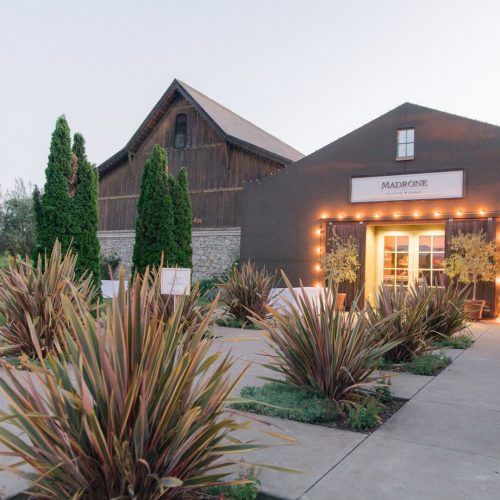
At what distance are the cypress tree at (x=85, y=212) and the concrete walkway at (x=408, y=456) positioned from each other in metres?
6.46

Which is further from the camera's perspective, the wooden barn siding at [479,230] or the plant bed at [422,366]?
the wooden barn siding at [479,230]

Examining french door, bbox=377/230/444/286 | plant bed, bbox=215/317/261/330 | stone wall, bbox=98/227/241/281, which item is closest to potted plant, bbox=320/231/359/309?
french door, bbox=377/230/444/286

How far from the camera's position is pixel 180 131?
1992 cm

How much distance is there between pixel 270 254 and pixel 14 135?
49.2ft

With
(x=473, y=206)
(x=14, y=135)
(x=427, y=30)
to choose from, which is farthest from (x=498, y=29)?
(x=14, y=135)

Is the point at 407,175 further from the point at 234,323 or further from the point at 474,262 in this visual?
the point at 234,323

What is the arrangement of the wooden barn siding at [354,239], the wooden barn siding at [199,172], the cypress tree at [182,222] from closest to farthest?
the cypress tree at [182,222], the wooden barn siding at [354,239], the wooden barn siding at [199,172]

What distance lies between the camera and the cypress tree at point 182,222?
12508 millimetres

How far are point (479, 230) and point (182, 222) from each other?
7.36 m

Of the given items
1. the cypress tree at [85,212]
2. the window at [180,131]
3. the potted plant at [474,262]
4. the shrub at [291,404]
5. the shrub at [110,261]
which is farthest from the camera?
the shrub at [110,261]

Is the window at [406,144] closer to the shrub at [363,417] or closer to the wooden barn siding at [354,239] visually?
the wooden barn siding at [354,239]

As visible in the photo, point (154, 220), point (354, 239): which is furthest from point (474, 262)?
point (154, 220)

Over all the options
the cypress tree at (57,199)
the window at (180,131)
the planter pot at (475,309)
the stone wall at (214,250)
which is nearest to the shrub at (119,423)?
the cypress tree at (57,199)

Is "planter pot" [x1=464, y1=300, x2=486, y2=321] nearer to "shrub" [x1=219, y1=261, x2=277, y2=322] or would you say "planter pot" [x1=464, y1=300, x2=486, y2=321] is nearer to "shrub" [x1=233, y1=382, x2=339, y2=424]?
"shrub" [x1=219, y1=261, x2=277, y2=322]
